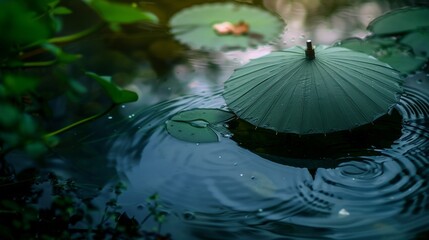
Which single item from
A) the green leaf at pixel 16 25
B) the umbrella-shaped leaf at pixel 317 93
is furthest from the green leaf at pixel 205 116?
the green leaf at pixel 16 25

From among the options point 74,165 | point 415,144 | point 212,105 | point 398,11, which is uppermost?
point 398,11

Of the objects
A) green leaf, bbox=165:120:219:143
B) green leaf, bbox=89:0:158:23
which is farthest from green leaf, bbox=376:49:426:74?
green leaf, bbox=89:0:158:23

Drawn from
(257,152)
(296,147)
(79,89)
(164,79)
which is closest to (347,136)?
(296,147)

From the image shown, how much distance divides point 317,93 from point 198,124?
0.52 m

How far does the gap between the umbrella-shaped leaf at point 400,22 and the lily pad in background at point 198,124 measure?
931 millimetres

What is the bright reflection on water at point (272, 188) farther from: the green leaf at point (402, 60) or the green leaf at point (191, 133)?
the green leaf at point (402, 60)

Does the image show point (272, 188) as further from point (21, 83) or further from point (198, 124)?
point (21, 83)

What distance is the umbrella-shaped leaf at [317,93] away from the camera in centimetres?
178

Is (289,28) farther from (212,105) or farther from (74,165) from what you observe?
(74,165)

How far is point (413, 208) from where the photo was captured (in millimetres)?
1705

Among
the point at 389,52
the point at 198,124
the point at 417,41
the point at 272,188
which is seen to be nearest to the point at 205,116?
the point at 198,124

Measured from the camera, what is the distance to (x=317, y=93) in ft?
5.93

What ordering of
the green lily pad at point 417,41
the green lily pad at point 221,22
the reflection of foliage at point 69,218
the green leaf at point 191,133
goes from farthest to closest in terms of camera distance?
the green lily pad at point 221,22 < the green lily pad at point 417,41 < the green leaf at point 191,133 < the reflection of foliage at point 69,218

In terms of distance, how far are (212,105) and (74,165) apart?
62 cm
